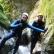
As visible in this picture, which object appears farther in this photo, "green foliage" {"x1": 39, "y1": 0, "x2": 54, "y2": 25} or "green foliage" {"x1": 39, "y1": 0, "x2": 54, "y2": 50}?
"green foliage" {"x1": 39, "y1": 0, "x2": 54, "y2": 25}

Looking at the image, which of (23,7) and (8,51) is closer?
(8,51)

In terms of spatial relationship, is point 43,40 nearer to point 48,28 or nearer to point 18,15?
point 48,28

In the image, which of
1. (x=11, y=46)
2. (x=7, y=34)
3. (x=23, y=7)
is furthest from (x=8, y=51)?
(x=23, y=7)

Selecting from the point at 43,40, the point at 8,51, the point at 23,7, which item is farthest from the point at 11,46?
the point at 23,7

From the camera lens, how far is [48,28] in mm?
3365

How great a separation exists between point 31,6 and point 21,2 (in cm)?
21

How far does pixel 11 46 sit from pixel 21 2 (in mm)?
1101

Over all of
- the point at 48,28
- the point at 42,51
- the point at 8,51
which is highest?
the point at 48,28

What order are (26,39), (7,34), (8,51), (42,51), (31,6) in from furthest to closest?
(31,6), (26,39), (8,51), (7,34), (42,51)

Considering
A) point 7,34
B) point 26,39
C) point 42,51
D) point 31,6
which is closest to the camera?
point 42,51

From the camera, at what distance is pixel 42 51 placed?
10.9ft

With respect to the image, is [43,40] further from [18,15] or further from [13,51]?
[18,15]

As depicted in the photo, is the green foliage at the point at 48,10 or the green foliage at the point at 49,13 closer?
the green foliage at the point at 49,13

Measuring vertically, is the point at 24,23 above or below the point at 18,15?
above
